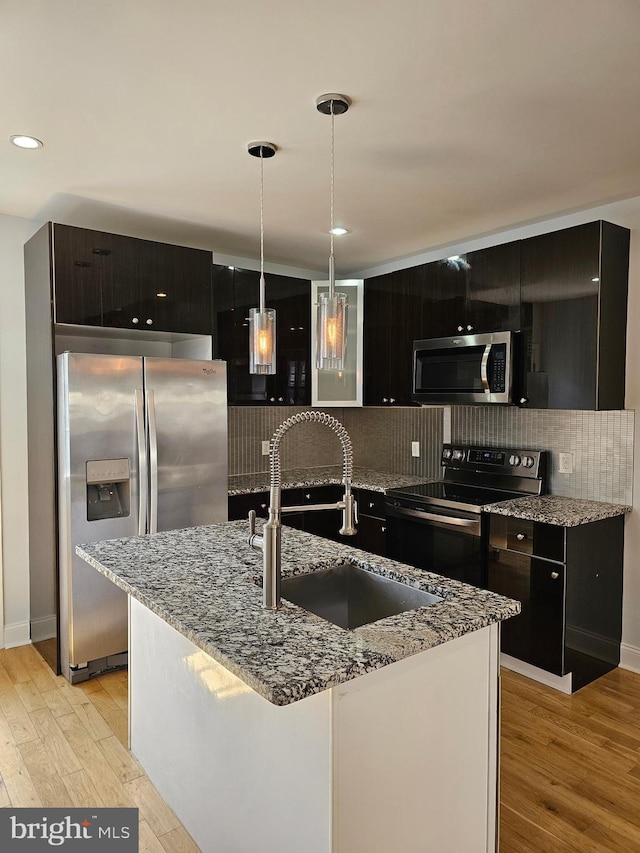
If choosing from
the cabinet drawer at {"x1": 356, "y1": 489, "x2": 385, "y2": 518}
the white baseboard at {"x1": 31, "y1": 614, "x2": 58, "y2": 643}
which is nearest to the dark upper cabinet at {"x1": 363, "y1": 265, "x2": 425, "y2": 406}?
the cabinet drawer at {"x1": 356, "y1": 489, "x2": 385, "y2": 518}

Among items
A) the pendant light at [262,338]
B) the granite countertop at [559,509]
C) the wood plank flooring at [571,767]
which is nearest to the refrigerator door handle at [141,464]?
the pendant light at [262,338]

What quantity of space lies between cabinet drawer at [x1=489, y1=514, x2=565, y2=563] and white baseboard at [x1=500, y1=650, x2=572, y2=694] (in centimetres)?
63

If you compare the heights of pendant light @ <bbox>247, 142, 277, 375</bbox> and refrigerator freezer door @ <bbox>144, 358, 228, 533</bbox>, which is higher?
pendant light @ <bbox>247, 142, 277, 375</bbox>

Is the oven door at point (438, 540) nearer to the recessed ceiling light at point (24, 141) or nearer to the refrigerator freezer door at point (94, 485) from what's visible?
the refrigerator freezer door at point (94, 485)

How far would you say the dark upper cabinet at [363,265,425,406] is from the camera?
13.3 ft

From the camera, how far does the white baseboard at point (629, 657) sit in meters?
3.22

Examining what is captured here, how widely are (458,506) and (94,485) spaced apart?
2.02m

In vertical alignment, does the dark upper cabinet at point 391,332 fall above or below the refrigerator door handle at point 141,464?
above

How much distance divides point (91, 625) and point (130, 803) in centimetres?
113

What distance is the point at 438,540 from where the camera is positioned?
11.5 ft

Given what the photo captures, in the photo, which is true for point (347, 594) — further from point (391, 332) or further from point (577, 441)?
point (391, 332)

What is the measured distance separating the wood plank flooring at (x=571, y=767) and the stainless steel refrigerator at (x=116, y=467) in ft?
6.58

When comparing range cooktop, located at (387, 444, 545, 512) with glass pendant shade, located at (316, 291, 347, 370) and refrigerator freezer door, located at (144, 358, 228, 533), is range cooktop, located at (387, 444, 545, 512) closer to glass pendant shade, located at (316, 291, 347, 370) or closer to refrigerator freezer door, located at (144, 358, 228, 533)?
refrigerator freezer door, located at (144, 358, 228, 533)

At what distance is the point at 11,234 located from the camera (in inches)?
135
